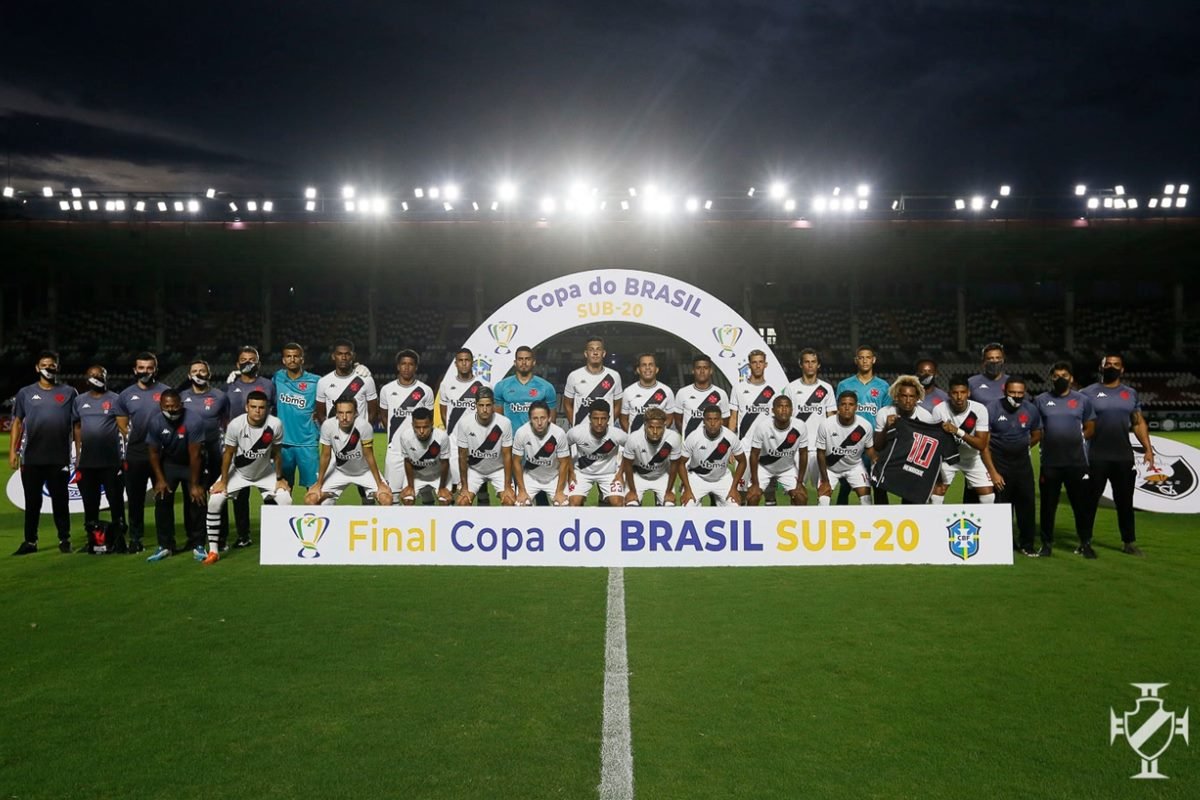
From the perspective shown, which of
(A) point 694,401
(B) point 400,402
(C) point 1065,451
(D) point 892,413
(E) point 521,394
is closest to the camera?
(C) point 1065,451

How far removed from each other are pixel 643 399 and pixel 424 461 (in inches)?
102

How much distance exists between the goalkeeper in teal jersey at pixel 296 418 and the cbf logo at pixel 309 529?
57.3 inches

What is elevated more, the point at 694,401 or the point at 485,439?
the point at 694,401

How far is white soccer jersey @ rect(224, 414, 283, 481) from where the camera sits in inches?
312

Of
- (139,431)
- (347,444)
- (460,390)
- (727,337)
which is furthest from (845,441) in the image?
(139,431)

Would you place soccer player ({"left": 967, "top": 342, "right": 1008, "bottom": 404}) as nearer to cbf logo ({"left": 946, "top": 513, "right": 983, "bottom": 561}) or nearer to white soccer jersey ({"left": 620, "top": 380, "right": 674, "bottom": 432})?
cbf logo ({"left": 946, "top": 513, "right": 983, "bottom": 561})

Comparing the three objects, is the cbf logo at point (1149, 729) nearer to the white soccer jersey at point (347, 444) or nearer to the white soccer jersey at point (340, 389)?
the white soccer jersey at point (347, 444)

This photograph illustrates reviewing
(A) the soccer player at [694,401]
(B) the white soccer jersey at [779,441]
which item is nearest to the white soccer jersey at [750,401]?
(A) the soccer player at [694,401]

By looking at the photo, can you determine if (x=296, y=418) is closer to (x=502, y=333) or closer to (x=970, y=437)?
(x=502, y=333)

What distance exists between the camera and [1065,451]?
7.73 metres

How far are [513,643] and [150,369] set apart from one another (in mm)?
5257

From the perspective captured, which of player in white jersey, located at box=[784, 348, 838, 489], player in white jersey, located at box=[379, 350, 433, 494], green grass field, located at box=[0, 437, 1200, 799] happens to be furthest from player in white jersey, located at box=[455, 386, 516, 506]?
player in white jersey, located at box=[784, 348, 838, 489]

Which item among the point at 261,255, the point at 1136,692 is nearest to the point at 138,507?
the point at 1136,692

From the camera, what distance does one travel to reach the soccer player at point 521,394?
920cm
